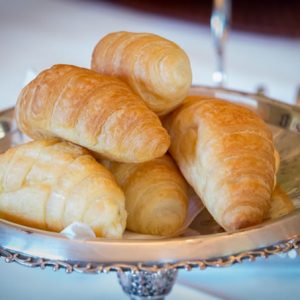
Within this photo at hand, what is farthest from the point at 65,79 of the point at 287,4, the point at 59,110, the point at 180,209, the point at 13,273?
the point at 287,4

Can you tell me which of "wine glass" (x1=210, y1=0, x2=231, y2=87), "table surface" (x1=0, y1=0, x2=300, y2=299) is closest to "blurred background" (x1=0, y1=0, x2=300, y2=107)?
"table surface" (x1=0, y1=0, x2=300, y2=299)

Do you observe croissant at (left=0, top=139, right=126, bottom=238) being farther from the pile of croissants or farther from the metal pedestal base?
the metal pedestal base

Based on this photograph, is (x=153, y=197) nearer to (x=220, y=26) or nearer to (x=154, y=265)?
(x=154, y=265)

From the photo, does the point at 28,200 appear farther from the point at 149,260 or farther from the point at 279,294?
the point at 279,294

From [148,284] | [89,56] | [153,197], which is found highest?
[153,197]

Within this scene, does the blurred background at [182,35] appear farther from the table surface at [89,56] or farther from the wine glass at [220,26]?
the wine glass at [220,26]

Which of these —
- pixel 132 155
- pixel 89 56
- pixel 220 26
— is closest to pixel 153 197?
pixel 132 155

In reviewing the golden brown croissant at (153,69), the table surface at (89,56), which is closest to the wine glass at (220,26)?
the table surface at (89,56)
